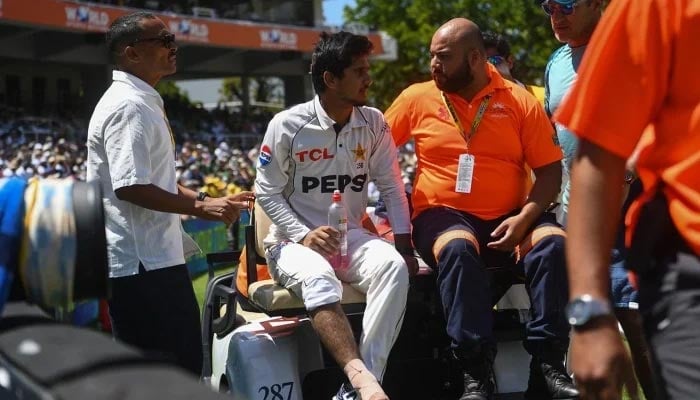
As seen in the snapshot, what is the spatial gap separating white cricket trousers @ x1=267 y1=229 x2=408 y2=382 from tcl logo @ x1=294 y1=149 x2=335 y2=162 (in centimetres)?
46

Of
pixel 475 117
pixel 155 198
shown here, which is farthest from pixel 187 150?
pixel 155 198

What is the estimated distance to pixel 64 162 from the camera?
23672mm

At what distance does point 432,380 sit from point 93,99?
136 ft

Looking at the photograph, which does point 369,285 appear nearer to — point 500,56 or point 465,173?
point 465,173

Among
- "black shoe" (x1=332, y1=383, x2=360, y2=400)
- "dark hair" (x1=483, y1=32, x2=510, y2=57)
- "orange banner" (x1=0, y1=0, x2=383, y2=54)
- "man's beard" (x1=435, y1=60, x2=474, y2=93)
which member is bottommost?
"black shoe" (x1=332, y1=383, x2=360, y2=400)

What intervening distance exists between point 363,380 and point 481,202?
112cm

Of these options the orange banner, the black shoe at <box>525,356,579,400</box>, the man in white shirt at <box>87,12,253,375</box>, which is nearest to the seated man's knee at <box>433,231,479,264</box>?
the black shoe at <box>525,356,579,400</box>

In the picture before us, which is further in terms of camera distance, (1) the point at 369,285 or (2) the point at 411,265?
(2) the point at 411,265

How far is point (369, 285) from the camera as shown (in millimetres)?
4605

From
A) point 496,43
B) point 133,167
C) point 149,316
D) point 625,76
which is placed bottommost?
point 149,316

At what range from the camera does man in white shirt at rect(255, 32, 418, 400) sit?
451 cm

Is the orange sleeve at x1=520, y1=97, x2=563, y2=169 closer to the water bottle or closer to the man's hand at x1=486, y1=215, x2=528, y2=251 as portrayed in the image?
the man's hand at x1=486, y1=215, x2=528, y2=251

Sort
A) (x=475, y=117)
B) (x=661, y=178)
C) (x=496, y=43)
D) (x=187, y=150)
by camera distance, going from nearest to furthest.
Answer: (x=661, y=178)
(x=475, y=117)
(x=496, y=43)
(x=187, y=150)

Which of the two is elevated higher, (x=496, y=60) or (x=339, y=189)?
(x=496, y=60)
